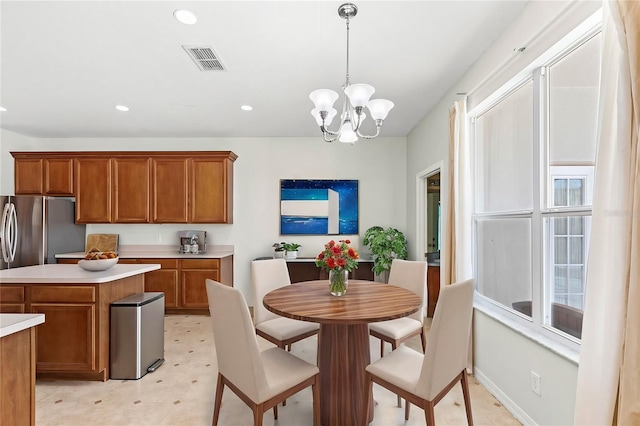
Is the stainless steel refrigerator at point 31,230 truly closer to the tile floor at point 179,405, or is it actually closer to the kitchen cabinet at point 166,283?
the kitchen cabinet at point 166,283

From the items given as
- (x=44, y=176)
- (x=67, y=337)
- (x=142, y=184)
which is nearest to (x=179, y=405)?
(x=67, y=337)

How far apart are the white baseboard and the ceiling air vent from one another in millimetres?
3371

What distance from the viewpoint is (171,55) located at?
2615mm

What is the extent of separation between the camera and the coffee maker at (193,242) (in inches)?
192

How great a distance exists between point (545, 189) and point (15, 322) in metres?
2.87

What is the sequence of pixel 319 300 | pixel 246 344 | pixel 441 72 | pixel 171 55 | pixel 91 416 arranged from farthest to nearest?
pixel 441 72, pixel 171 55, pixel 91 416, pixel 319 300, pixel 246 344

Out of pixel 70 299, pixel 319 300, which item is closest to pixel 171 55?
pixel 70 299

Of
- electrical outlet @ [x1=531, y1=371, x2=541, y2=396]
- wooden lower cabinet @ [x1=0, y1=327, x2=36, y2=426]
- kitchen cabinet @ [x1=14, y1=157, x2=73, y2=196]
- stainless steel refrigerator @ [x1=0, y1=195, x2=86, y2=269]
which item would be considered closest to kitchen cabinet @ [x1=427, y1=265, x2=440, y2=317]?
electrical outlet @ [x1=531, y1=371, x2=541, y2=396]

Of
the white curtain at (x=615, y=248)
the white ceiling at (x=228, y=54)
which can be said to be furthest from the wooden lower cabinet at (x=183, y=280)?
the white curtain at (x=615, y=248)

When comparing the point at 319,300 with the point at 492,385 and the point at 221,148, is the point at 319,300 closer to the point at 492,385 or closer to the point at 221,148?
the point at 492,385

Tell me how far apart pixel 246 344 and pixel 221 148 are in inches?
165

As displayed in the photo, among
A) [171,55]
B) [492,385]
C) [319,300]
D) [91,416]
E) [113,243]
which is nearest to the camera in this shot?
[319,300]

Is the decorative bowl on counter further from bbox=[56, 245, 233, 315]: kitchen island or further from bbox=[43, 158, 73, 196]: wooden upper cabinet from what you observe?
bbox=[43, 158, 73, 196]: wooden upper cabinet

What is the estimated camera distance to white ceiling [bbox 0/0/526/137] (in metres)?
2.06
